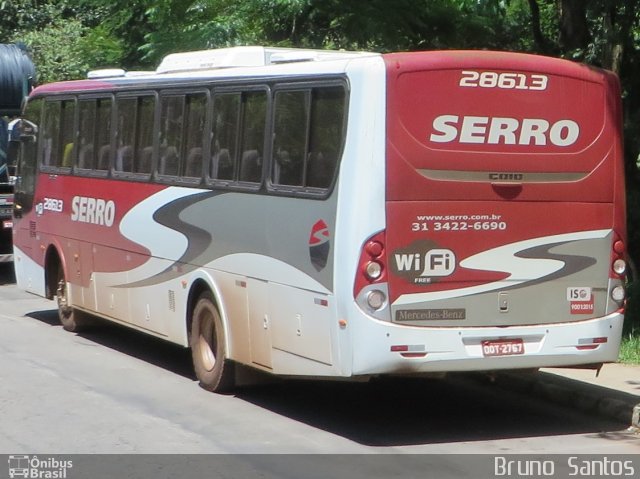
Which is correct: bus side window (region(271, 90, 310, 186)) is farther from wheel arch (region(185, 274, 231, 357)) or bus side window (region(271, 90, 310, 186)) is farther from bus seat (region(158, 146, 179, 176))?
bus seat (region(158, 146, 179, 176))

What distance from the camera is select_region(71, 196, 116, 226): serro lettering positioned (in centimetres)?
1365

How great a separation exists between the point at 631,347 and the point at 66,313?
681cm

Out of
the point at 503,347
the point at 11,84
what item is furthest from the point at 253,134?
the point at 11,84

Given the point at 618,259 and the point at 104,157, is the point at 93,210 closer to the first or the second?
the point at 104,157

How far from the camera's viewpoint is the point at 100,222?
1392cm

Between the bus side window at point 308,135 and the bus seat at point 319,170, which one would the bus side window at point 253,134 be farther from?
the bus seat at point 319,170

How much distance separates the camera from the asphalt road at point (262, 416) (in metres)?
9.34

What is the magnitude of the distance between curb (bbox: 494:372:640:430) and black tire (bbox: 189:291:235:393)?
241cm

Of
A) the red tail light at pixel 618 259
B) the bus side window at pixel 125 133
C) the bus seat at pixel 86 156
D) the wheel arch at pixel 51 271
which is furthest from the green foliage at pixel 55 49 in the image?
the red tail light at pixel 618 259

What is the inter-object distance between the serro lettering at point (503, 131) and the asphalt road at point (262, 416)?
2251 millimetres

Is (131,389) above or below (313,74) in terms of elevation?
below

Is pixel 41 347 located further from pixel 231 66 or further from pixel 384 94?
pixel 384 94

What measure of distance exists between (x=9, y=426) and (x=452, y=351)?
345 cm

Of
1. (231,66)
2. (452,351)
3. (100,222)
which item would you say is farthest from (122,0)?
(452,351)
